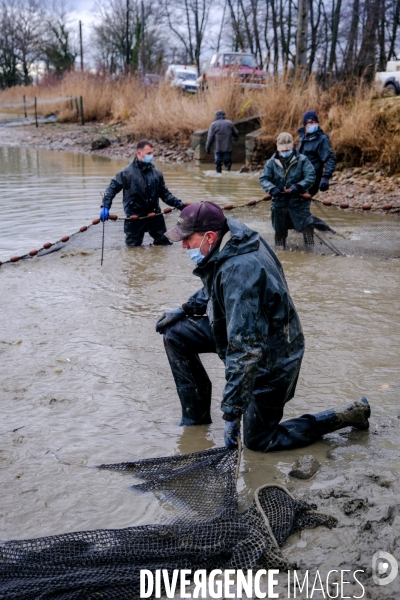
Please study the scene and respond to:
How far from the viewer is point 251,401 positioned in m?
4.07

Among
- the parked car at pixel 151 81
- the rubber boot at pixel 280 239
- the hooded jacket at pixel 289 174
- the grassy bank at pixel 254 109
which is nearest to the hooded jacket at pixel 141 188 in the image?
the hooded jacket at pixel 289 174

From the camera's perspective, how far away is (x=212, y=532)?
3.17 m

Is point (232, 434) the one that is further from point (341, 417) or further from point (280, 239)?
point (280, 239)

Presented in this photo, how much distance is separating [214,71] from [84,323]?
76.9 ft

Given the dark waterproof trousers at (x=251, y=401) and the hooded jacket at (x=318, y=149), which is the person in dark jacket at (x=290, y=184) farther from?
the dark waterproof trousers at (x=251, y=401)

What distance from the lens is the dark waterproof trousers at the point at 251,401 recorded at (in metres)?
4.01

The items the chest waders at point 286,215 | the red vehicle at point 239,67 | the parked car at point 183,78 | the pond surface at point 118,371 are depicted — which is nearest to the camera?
the pond surface at point 118,371

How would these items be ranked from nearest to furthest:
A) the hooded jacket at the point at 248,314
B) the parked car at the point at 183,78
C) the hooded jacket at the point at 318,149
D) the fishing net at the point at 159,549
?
the fishing net at the point at 159,549
the hooded jacket at the point at 248,314
the hooded jacket at the point at 318,149
the parked car at the point at 183,78

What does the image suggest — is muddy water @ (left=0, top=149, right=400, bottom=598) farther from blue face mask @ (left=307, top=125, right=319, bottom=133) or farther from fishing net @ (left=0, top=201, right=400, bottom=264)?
blue face mask @ (left=307, top=125, right=319, bottom=133)

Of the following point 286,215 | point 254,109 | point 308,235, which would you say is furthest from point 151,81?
point 308,235

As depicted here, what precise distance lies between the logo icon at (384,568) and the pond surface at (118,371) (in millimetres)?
892

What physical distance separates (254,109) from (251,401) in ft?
64.5

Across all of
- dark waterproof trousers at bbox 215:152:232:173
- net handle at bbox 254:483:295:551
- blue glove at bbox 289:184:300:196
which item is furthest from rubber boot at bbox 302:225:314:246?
dark waterproof trousers at bbox 215:152:232:173

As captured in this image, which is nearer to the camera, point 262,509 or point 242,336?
point 262,509
